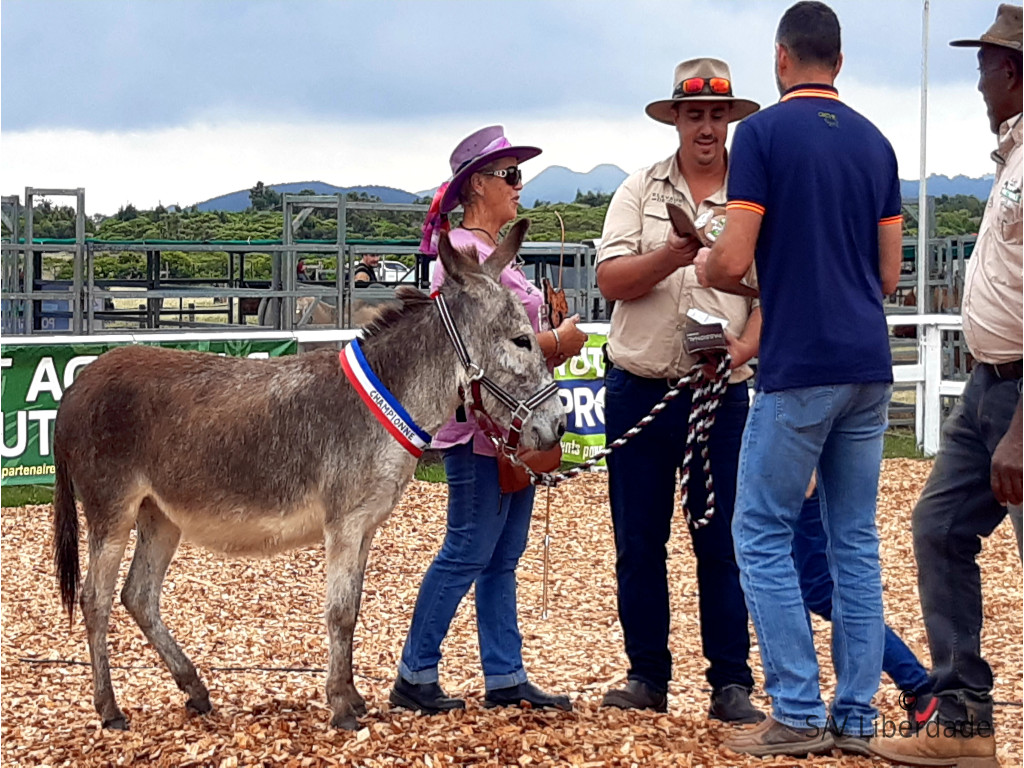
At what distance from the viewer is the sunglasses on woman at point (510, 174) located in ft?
17.0

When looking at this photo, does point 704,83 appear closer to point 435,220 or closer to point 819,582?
point 435,220

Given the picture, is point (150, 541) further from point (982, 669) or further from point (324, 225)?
point (324, 225)

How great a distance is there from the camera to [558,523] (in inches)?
398

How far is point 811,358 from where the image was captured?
14.1 ft

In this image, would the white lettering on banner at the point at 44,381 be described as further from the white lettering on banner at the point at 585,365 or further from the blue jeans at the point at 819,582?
the blue jeans at the point at 819,582

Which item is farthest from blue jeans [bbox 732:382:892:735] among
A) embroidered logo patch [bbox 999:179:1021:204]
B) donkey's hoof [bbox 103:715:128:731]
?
donkey's hoof [bbox 103:715:128:731]

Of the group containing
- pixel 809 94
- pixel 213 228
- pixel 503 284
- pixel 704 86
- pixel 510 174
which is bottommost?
pixel 503 284

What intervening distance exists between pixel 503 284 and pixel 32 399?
20.9 ft

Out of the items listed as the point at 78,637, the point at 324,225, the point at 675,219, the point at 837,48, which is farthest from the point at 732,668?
the point at 324,225

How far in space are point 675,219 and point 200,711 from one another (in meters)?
2.70

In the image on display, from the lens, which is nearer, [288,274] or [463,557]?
[463,557]

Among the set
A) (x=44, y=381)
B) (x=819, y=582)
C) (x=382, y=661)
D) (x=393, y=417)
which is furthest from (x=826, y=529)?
(x=44, y=381)

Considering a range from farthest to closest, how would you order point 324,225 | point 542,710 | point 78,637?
point 324,225, point 78,637, point 542,710

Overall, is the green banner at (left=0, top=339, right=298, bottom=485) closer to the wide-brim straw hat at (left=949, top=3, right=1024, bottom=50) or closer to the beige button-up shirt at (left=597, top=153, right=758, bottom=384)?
the beige button-up shirt at (left=597, top=153, right=758, bottom=384)
